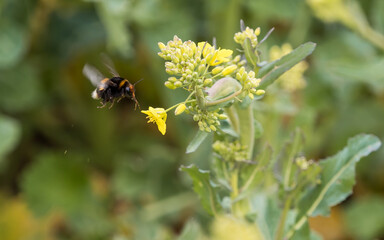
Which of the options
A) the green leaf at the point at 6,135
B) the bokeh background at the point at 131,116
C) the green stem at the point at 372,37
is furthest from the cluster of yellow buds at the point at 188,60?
the green leaf at the point at 6,135

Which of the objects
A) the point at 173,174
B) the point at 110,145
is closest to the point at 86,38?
the point at 110,145

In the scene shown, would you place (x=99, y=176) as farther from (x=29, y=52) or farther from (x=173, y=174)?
(x=29, y=52)

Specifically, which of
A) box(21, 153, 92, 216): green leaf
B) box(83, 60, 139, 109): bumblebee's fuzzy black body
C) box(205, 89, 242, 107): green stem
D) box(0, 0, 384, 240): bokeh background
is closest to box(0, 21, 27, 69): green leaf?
box(0, 0, 384, 240): bokeh background

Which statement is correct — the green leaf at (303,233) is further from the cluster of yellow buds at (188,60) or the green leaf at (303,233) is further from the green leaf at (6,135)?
the green leaf at (6,135)

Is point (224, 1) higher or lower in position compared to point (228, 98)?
higher

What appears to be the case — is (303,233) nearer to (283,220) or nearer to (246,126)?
(283,220)

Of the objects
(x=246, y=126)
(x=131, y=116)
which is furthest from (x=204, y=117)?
(x=131, y=116)
